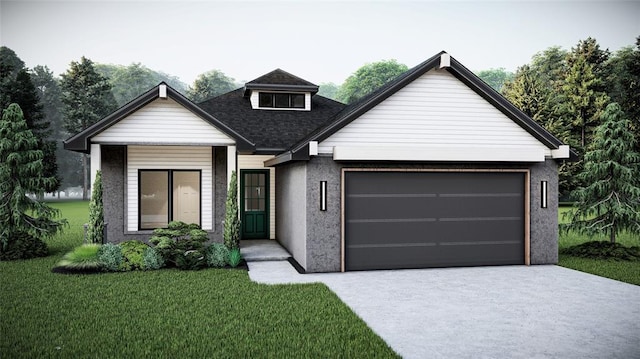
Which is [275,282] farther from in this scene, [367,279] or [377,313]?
[377,313]

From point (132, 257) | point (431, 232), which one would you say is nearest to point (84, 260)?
point (132, 257)

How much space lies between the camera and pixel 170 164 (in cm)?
1459

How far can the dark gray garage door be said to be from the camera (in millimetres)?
12023

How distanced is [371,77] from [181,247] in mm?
60241

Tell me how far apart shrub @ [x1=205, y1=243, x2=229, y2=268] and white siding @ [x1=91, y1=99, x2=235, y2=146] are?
279cm

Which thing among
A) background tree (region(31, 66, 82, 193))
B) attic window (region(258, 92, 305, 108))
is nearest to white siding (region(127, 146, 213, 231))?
attic window (region(258, 92, 305, 108))

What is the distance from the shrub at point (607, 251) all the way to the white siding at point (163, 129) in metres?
10.4

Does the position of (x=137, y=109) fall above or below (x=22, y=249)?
above

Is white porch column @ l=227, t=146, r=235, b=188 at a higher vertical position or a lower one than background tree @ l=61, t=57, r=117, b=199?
lower

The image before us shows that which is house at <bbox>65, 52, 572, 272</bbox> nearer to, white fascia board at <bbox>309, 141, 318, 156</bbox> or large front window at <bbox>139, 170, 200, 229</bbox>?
white fascia board at <bbox>309, 141, 318, 156</bbox>

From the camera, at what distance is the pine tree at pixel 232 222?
42.1ft

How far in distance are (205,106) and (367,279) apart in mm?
11102

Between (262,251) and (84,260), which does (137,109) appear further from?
(262,251)

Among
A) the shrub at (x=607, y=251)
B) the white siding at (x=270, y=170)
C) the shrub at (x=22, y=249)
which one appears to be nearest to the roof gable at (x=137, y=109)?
the shrub at (x=22, y=249)
